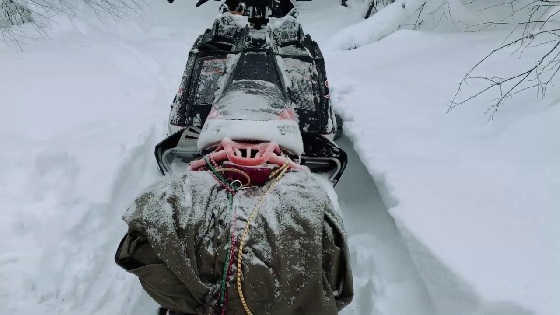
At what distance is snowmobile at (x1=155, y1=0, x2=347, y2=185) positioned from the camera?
259cm

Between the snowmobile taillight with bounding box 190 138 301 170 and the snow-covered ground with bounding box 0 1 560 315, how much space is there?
0.87m

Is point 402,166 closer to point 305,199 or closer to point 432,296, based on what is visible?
point 432,296

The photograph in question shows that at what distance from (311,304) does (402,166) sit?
5.94 feet

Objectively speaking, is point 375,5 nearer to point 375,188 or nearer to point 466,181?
point 375,188

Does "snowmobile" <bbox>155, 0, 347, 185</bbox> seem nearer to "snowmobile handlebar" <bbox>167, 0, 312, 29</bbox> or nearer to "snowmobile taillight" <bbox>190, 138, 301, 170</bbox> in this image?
"snowmobile taillight" <bbox>190, 138, 301, 170</bbox>

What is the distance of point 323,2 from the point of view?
1233cm

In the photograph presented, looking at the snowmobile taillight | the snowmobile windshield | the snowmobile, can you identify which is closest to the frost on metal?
the snowmobile

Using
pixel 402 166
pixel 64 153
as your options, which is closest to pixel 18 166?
pixel 64 153

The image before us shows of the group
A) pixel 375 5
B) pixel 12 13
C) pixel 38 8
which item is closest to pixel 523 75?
pixel 375 5

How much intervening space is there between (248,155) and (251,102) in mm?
578

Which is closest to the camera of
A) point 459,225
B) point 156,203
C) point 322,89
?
point 156,203

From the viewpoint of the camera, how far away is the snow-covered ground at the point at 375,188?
7.58ft

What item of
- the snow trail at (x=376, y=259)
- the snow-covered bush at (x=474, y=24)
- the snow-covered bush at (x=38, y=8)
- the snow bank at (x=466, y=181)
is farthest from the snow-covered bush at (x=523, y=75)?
the snow-covered bush at (x=38, y=8)

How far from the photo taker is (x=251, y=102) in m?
2.79
